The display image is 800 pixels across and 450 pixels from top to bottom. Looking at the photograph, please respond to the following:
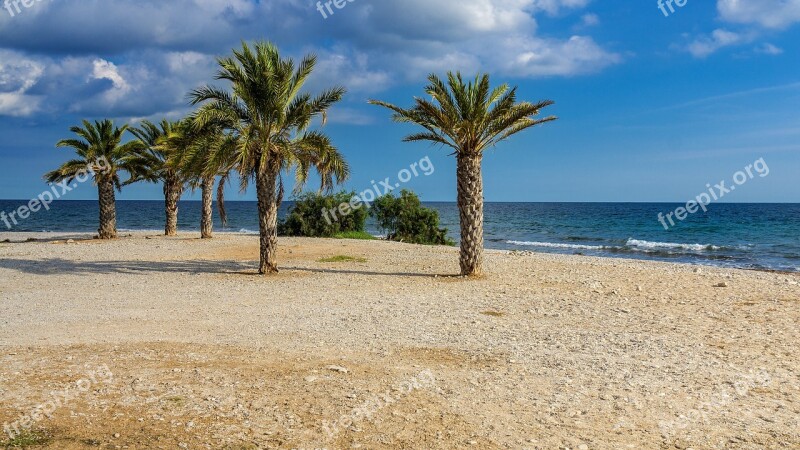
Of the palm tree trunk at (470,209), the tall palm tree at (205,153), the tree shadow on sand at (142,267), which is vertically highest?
the tall palm tree at (205,153)

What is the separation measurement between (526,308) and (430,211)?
25.1 metres

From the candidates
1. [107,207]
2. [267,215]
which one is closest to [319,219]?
[107,207]

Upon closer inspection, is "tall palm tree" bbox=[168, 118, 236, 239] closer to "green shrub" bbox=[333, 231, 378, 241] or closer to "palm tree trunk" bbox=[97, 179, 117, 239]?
"palm tree trunk" bbox=[97, 179, 117, 239]

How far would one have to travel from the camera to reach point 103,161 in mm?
30719

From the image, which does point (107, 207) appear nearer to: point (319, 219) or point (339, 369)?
point (319, 219)

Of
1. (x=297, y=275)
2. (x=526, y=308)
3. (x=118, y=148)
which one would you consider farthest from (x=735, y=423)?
(x=118, y=148)

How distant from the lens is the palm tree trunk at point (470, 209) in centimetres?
1727

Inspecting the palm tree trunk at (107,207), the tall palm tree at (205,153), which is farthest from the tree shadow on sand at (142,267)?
the palm tree trunk at (107,207)

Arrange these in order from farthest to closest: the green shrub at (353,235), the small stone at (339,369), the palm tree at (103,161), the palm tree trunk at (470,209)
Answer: the green shrub at (353,235) → the palm tree at (103,161) → the palm tree trunk at (470,209) → the small stone at (339,369)

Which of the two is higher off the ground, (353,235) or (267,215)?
(267,215)

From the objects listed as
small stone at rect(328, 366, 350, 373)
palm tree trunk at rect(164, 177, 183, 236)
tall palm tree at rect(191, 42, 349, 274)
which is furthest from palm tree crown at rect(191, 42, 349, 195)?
palm tree trunk at rect(164, 177, 183, 236)

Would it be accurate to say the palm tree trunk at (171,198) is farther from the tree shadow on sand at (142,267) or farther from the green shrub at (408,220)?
the green shrub at (408,220)

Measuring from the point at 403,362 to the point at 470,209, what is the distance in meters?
9.19

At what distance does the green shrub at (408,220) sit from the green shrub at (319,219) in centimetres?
157
